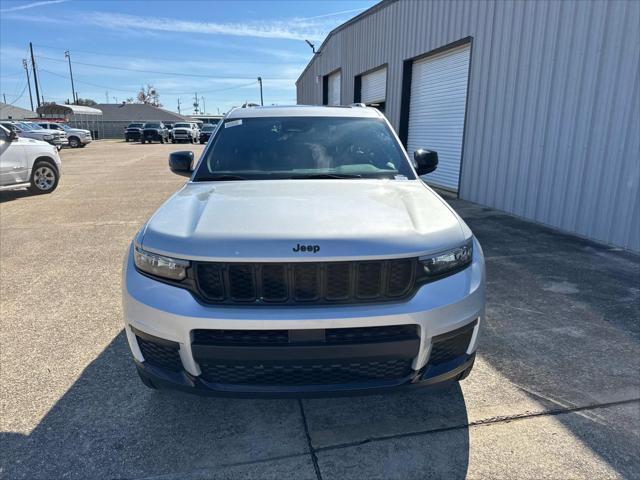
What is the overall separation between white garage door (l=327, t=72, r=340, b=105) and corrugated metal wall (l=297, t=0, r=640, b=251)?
9.91 metres

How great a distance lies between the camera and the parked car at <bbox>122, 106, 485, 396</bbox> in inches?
77.6

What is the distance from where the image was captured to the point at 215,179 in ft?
10.6

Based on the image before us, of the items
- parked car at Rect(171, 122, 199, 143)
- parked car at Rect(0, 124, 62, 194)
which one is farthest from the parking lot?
parked car at Rect(171, 122, 199, 143)

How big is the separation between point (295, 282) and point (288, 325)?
0.20m

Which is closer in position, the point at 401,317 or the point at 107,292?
the point at 401,317

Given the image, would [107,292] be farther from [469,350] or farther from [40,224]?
[40,224]

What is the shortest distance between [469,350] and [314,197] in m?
1.21

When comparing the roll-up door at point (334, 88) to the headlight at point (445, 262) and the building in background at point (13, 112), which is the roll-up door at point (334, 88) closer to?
the headlight at point (445, 262)

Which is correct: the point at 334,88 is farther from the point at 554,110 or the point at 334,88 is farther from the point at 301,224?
the point at 301,224

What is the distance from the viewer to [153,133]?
4081cm

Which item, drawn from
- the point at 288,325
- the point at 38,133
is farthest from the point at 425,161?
the point at 38,133

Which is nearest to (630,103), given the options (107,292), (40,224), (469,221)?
(469,221)

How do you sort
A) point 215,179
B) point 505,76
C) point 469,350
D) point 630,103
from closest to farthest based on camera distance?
point 469,350 → point 215,179 → point 630,103 → point 505,76

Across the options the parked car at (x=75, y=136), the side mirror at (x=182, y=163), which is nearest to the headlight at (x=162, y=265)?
the side mirror at (x=182, y=163)
